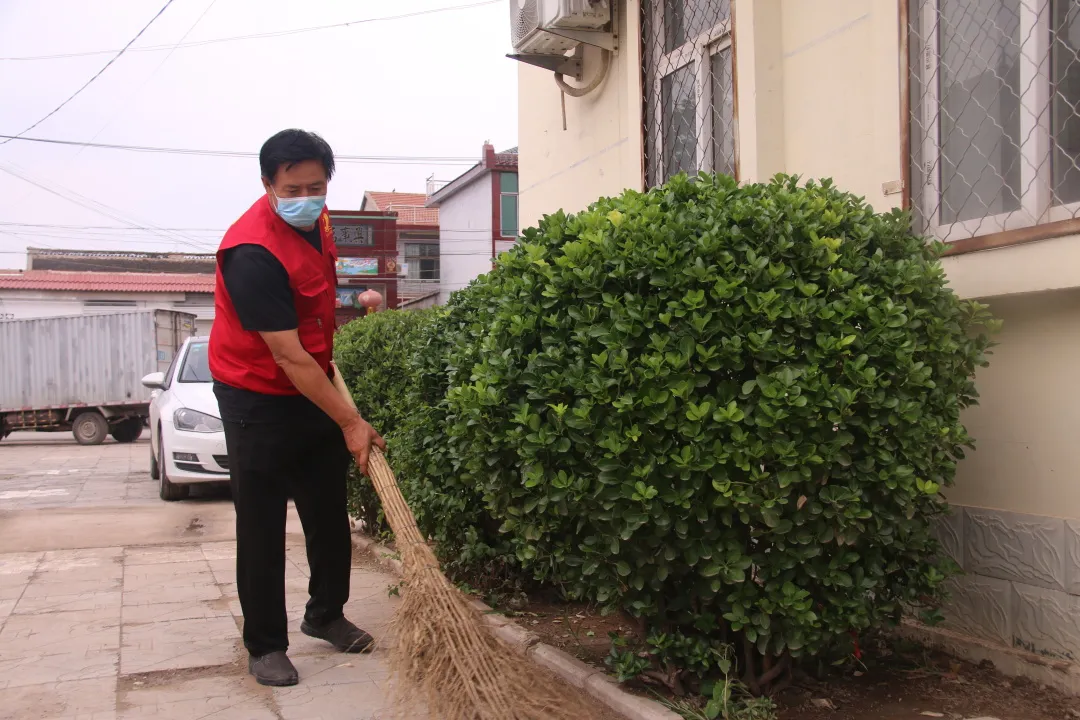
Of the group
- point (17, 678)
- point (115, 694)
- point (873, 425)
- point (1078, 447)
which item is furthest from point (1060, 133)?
point (17, 678)

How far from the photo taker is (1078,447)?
324cm

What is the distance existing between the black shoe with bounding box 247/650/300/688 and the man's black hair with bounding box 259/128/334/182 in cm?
194

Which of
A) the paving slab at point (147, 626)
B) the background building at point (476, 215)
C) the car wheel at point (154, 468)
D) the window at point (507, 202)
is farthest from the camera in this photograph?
the window at point (507, 202)

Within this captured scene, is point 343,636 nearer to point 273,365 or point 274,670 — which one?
point 274,670

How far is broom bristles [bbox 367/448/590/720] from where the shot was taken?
293cm

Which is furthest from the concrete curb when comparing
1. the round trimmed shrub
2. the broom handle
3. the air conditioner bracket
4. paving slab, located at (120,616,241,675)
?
the air conditioner bracket

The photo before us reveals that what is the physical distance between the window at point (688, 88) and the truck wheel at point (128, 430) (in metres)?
17.0

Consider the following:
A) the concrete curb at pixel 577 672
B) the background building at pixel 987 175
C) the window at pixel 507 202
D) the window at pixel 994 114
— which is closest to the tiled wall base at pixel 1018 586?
the background building at pixel 987 175

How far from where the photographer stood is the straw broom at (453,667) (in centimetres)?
293

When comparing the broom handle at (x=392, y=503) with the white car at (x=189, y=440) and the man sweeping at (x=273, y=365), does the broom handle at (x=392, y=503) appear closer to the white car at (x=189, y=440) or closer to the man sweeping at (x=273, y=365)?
the man sweeping at (x=273, y=365)

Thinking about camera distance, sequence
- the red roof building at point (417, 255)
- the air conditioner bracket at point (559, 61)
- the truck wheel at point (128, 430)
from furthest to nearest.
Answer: the red roof building at point (417, 255) → the truck wheel at point (128, 430) → the air conditioner bracket at point (559, 61)

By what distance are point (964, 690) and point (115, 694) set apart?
10.4 feet

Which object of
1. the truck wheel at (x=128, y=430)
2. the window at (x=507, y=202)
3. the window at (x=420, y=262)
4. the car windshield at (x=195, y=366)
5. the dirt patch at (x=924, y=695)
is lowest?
the truck wheel at (x=128, y=430)

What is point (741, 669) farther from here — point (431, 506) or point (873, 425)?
point (431, 506)
